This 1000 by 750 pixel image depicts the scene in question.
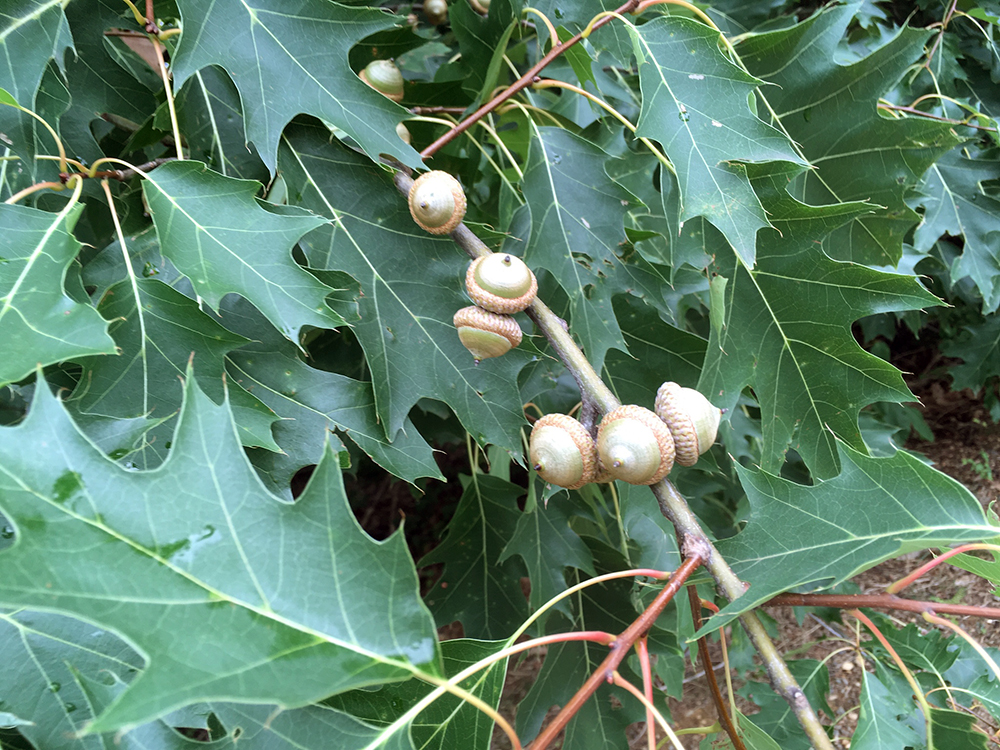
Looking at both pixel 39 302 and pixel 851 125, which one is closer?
pixel 39 302

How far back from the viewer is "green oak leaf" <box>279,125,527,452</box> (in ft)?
2.81

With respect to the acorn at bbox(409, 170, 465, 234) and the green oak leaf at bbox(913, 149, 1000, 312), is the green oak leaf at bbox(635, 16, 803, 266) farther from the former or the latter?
the green oak leaf at bbox(913, 149, 1000, 312)

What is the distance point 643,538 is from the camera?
125cm

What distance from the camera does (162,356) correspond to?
2.46 feet

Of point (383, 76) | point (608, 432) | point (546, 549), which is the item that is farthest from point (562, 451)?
point (383, 76)

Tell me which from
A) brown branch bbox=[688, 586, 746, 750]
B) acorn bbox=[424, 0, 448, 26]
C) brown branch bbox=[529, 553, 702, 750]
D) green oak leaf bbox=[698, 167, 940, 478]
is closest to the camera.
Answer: brown branch bbox=[529, 553, 702, 750]

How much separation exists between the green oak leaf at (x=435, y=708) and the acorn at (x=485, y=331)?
0.34 meters

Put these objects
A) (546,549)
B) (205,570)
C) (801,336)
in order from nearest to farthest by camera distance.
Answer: (205,570)
(801,336)
(546,549)

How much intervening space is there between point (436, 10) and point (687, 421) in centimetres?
112

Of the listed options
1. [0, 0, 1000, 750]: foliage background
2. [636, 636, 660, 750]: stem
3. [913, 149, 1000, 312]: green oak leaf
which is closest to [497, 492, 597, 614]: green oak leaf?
[0, 0, 1000, 750]: foliage background

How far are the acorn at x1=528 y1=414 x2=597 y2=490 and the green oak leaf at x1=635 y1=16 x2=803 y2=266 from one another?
0.28 meters

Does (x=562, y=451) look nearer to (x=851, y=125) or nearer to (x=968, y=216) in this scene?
(x=851, y=125)

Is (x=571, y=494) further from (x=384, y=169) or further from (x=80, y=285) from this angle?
(x=80, y=285)

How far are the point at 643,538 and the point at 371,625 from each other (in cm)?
84
